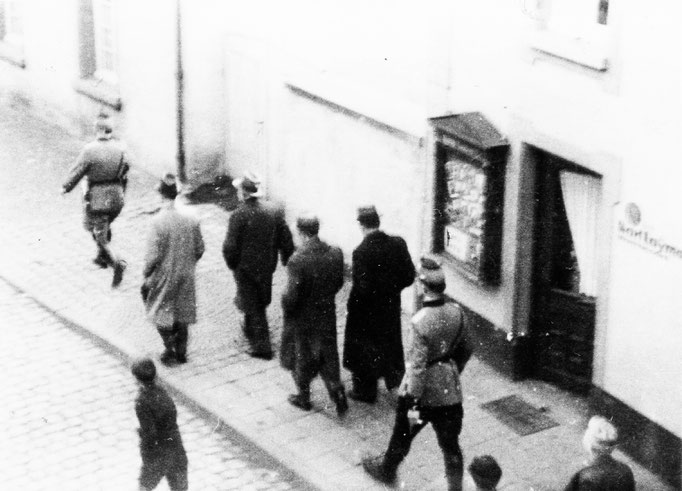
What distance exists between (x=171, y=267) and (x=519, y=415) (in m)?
3.34

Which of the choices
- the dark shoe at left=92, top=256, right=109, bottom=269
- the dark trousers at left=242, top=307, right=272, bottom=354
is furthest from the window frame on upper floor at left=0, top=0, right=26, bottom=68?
the dark trousers at left=242, top=307, right=272, bottom=354

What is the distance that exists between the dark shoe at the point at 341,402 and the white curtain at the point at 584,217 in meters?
2.22

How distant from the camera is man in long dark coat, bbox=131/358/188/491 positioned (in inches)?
337

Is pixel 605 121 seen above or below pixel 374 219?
above

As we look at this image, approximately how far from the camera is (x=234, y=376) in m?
11.7

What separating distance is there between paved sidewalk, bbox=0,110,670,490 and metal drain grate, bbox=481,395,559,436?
8cm

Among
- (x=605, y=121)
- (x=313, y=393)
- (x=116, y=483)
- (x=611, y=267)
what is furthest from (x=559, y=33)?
(x=116, y=483)

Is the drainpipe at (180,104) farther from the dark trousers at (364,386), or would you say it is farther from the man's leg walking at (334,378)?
the man's leg walking at (334,378)

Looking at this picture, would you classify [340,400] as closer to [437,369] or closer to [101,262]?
[437,369]

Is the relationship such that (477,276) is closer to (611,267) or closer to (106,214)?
(611,267)

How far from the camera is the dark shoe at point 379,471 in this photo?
9.69 meters

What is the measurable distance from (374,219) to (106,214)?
14.8ft

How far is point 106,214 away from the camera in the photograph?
14.0 metres

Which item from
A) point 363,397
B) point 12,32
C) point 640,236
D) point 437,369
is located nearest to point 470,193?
point 363,397
